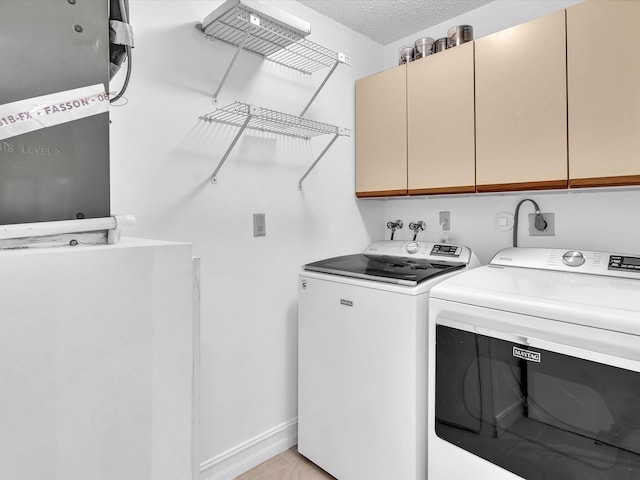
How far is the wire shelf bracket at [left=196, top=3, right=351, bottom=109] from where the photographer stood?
1548mm

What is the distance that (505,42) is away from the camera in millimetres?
1732

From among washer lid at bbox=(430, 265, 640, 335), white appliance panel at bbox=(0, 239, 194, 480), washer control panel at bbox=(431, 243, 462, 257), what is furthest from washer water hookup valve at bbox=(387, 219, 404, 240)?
white appliance panel at bbox=(0, 239, 194, 480)

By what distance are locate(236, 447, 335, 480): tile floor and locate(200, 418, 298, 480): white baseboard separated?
3cm

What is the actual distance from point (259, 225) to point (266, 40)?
3.02ft

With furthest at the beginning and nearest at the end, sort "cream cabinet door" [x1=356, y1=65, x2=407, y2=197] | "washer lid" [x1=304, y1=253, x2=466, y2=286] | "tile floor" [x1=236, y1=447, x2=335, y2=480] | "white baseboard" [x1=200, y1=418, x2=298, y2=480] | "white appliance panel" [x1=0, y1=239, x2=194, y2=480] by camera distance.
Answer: "cream cabinet door" [x1=356, y1=65, x2=407, y2=197], "tile floor" [x1=236, y1=447, x2=335, y2=480], "white baseboard" [x1=200, y1=418, x2=298, y2=480], "washer lid" [x1=304, y1=253, x2=466, y2=286], "white appliance panel" [x1=0, y1=239, x2=194, y2=480]

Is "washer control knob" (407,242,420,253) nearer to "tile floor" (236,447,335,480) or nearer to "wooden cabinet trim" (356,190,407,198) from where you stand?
"wooden cabinet trim" (356,190,407,198)

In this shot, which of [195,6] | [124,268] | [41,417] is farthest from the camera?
[195,6]

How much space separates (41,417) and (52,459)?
Answer: 0.27 feet

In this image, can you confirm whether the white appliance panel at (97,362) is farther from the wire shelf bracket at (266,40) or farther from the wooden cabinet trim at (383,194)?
the wooden cabinet trim at (383,194)

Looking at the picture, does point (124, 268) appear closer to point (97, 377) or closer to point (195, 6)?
→ point (97, 377)

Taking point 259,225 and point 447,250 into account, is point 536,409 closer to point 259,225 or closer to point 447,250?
point 447,250

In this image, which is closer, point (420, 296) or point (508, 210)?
point (420, 296)

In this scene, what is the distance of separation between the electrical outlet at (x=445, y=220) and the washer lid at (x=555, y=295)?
0.66m

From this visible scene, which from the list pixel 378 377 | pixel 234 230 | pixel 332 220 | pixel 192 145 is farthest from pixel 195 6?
pixel 378 377
